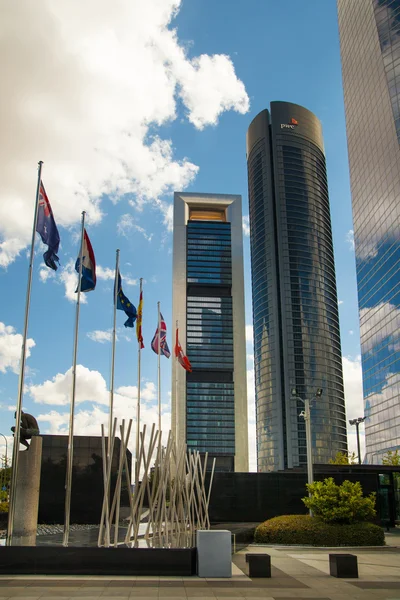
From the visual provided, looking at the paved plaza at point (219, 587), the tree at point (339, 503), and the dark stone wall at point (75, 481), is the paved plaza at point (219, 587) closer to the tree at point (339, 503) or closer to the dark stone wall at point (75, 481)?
the tree at point (339, 503)

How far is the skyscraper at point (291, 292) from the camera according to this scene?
162875mm

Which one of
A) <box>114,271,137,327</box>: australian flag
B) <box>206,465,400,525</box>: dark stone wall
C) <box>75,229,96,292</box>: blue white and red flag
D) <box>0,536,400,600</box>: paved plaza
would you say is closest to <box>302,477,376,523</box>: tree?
<box>0,536,400,600</box>: paved plaza

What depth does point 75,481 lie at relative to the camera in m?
39.0

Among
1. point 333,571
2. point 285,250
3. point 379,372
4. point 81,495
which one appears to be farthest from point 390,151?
point 333,571

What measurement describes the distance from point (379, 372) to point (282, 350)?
63.2 metres

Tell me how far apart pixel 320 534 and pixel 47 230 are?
65.5ft

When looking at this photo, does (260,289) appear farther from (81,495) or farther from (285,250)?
(81,495)

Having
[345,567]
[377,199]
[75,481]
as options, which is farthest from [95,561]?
[377,199]

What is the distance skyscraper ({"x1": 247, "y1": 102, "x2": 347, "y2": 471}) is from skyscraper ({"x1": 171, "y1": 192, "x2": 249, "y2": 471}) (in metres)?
13.7

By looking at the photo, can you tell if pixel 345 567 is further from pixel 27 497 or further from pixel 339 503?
pixel 27 497

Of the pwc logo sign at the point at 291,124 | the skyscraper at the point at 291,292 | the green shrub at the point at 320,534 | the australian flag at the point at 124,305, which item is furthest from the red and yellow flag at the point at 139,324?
the pwc logo sign at the point at 291,124

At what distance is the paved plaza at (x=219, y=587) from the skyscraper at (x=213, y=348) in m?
159

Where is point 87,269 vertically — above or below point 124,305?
above

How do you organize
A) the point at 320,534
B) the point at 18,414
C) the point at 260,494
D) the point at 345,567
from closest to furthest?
the point at 345,567
the point at 18,414
the point at 320,534
the point at 260,494
